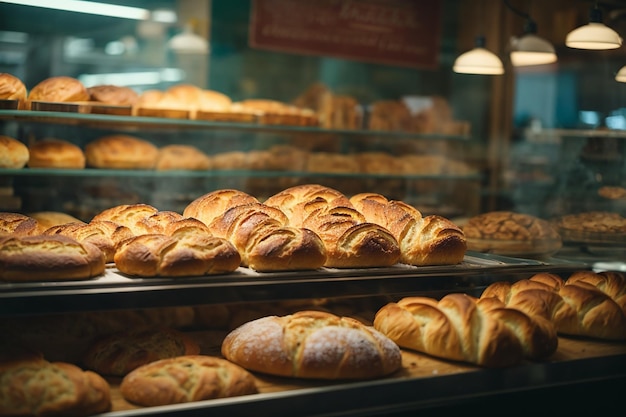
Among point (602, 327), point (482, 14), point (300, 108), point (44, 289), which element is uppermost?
point (482, 14)

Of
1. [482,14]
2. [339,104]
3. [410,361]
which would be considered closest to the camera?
[410,361]

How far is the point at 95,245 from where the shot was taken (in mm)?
2361

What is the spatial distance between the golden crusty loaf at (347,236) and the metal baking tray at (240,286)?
1.4 inches

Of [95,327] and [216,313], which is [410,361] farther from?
[95,327]

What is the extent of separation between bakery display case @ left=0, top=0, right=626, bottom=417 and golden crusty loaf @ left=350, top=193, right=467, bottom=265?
27 millimetres

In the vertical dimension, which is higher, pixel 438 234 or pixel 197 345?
pixel 438 234

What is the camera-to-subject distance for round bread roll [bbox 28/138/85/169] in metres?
4.25

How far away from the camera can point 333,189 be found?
3.65m

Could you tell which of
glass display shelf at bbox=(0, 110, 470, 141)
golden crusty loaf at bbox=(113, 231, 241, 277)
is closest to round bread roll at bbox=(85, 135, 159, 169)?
glass display shelf at bbox=(0, 110, 470, 141)

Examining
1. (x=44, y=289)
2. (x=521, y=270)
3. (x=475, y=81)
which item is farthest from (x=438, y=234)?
(x=475, y=81)

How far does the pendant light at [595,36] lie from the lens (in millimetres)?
3744

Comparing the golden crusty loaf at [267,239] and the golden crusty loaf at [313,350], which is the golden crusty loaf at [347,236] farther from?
the golden crusty loaf at [313,350]

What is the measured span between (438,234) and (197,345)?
95cm

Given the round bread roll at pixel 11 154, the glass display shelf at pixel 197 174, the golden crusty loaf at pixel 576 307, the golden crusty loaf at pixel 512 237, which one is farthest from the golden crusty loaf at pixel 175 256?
the glass display shelf at pixel 197 174
